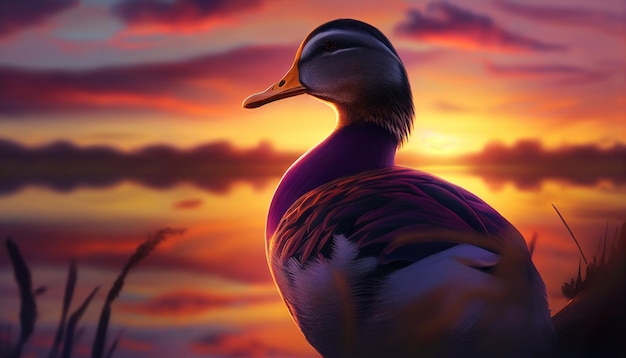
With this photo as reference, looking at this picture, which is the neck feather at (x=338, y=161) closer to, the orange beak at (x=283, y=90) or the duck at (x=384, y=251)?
the duck at (x=384, y=251)

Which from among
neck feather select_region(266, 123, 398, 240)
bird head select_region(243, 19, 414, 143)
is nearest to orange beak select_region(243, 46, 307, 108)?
bird head select_region(243, 19, 414, 143)

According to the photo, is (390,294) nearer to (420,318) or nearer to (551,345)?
(420,318)

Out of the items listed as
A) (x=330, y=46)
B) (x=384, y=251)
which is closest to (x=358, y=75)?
(x=330, y=46)

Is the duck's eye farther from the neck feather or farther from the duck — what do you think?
the neck feather

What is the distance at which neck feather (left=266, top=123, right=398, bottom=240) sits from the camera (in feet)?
6.07

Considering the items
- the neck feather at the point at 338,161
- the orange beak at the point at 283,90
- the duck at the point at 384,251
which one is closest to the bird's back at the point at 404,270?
the duck at the point at 384,251

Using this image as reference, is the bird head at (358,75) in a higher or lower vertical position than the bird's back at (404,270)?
higher

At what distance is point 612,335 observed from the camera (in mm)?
1809

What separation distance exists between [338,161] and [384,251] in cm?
33

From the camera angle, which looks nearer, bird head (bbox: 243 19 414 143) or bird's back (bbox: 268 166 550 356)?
bird's back (bbox: 268 166 550 356)

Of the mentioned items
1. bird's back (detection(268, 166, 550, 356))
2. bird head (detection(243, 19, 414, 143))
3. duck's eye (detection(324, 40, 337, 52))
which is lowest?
bird's back (detection(268, 166, 550, 356))

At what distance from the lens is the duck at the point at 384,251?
62.0 inches

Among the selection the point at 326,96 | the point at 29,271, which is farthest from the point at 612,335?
the point at 29,271

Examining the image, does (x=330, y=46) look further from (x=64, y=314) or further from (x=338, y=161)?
(x=64, y=314)
